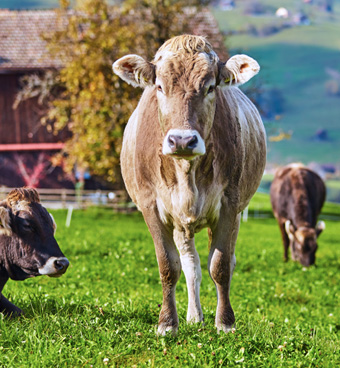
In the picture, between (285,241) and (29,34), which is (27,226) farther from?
(29,34)

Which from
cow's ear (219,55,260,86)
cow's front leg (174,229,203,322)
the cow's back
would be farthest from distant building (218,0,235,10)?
cow's ear (219,55,260,86)

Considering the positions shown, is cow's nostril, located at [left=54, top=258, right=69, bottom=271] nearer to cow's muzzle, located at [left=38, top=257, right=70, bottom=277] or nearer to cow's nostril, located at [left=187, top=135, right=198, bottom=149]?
cow's muzzle, located at [left=38, top=257, right=70, bottom=277]

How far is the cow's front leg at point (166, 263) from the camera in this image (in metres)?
6.18

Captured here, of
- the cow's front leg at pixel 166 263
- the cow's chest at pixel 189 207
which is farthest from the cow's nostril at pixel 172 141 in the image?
the cow's front leg at pixel 166 263

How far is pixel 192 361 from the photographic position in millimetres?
5480

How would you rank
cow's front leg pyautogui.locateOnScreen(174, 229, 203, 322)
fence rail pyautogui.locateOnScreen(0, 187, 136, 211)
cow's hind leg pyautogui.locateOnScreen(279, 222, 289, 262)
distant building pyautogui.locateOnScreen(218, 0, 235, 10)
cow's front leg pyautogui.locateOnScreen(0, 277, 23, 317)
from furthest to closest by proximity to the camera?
distant building pyautogui.locateOnScreen(218, 0, 235, 10)
fence rail pyautogui.locateOnScreen(0, 187, 136, 211)
cow's hind leg pyautogui.locateOnScreen(279, 222, 289, 262)
cow's front leg pyautogui.locateOnScreen(174, 229, 203, 322)
cow's front leg pyautogui.locateOnScreen(0, 277, 23, 317)

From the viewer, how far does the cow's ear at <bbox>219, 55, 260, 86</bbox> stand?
5.75 metres

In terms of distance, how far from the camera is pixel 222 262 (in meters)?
6.22

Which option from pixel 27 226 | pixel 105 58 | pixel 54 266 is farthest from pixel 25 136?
pixel 54 266

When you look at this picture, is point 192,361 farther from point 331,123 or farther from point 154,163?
point 331,123

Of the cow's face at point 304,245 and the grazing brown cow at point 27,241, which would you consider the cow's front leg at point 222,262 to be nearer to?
the grazing brown cow at point 27,241

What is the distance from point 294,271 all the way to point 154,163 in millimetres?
9250

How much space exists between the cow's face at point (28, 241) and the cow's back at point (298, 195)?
10.7 metres

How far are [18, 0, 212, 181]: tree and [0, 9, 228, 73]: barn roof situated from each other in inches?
80.0
